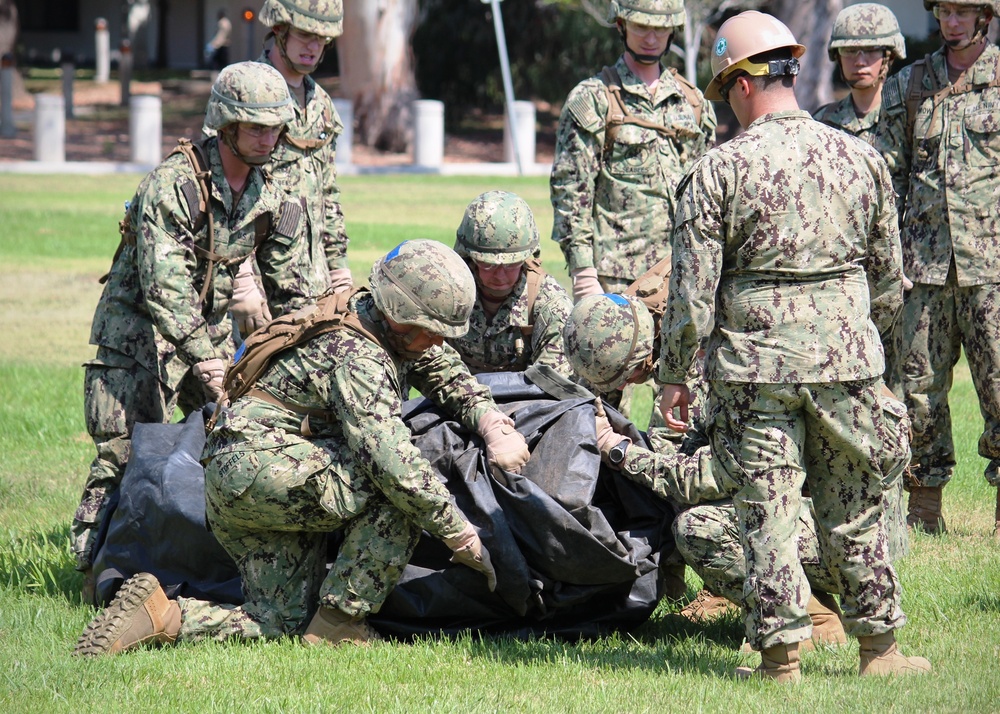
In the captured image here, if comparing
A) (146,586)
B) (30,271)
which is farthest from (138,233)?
(30,271)

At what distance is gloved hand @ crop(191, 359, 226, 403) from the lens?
580 cm

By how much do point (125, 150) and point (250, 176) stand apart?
28.2m

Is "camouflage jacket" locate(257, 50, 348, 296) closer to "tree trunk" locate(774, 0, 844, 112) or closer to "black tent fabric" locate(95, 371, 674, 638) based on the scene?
"black tent fabric" locate(95, 371, 674, 638)

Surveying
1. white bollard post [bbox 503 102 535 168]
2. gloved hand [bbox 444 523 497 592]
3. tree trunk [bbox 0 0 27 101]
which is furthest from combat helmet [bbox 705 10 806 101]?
tree trunk [bbox 0 0 27 101]

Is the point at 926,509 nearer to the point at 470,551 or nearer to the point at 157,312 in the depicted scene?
the point at 470,551

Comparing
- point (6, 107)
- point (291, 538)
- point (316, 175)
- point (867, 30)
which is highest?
point (867, 30)

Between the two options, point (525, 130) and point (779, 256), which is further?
point (525, 130)

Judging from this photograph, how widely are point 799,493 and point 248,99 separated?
3.06 m

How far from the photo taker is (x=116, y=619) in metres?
4.96

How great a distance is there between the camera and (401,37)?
31.5m

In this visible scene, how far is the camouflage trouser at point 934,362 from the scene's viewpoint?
6914mm

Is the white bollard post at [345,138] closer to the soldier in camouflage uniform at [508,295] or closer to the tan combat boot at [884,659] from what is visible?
the soldier in camouflage uniform at [508,295]

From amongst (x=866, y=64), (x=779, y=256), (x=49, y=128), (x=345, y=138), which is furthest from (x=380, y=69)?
(x=779, y=256)

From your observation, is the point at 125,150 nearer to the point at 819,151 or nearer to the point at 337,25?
the point at 337,25
